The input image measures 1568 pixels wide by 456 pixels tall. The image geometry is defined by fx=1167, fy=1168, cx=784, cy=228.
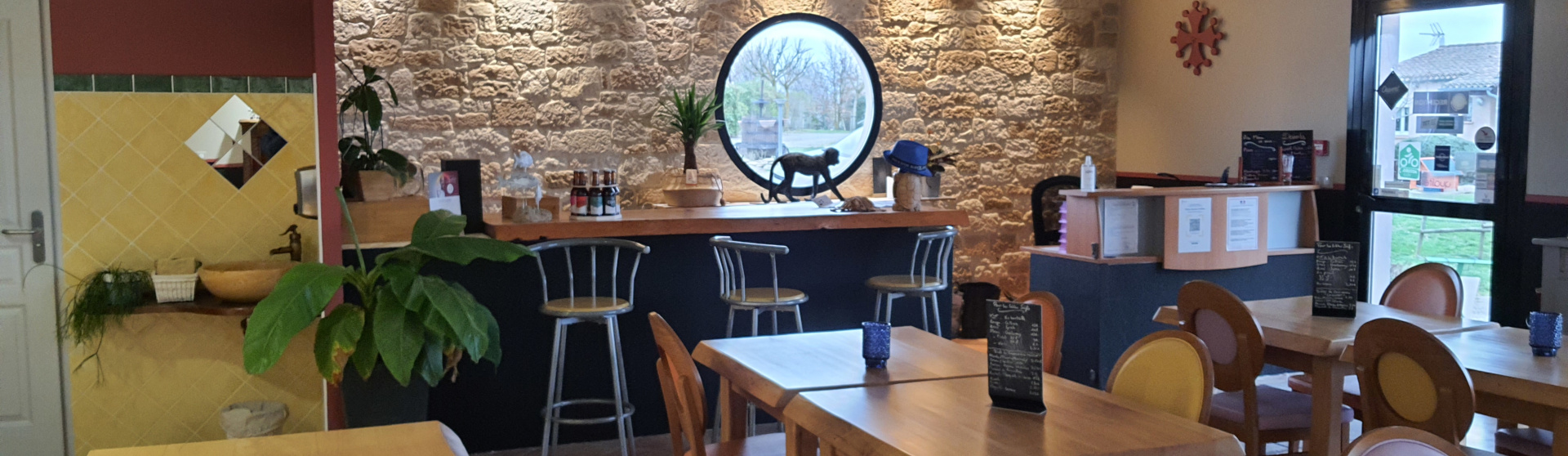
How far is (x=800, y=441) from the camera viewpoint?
2.78m

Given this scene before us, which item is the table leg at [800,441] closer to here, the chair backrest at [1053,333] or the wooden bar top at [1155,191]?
the chair backrest at [1053,333]

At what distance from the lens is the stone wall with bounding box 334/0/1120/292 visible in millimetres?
6574

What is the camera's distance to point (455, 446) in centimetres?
239

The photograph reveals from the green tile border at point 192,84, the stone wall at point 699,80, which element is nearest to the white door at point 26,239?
the green tile border at point 192,84

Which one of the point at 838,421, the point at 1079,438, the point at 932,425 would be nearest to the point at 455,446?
the point at 838,421

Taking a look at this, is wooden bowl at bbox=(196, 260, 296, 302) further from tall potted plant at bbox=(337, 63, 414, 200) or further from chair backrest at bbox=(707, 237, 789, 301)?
chair backrest at bbox=(707, 237, 789, 301)

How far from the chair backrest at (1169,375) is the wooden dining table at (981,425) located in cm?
13

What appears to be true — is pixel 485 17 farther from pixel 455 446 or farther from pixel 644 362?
pixel 455 446

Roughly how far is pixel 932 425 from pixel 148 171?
319cm

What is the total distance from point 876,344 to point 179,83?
2789 millimetres

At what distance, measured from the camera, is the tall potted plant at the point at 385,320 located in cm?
359

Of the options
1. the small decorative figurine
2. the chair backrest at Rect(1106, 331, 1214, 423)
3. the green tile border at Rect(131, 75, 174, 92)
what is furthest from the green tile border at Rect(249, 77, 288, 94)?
the chair backrest at Rect(1106, 331, 1214, 423)

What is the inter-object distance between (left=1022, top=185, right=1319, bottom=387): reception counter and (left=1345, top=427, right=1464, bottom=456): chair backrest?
3.63 metres

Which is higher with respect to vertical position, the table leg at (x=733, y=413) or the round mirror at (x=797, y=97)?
the round mirror at (x=797, y=97)
